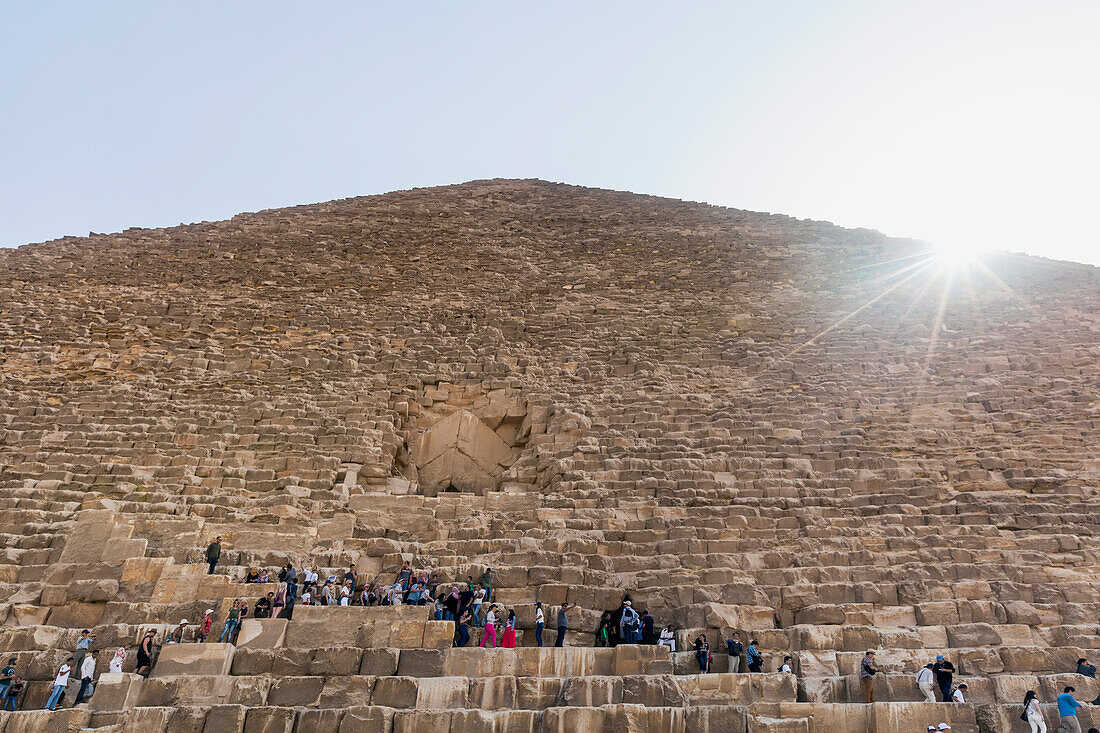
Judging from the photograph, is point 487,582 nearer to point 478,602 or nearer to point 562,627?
point 478,602

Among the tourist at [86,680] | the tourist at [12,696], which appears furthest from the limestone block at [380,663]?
the tourist at [12,696]

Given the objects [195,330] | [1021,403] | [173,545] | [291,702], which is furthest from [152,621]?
[1021,403]

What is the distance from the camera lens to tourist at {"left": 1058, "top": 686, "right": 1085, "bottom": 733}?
15.1ft

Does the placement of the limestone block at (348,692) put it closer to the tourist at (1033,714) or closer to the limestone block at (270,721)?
the limestone block at (270,721)

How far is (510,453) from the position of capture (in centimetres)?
912

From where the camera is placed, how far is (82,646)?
17.9 ft

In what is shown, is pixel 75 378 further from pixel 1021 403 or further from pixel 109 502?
pixel 1021 403

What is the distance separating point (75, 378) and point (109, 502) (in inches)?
127

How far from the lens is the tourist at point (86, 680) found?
513 cm

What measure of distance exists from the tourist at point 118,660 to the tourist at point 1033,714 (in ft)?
17.9

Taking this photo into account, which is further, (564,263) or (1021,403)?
(564,263)

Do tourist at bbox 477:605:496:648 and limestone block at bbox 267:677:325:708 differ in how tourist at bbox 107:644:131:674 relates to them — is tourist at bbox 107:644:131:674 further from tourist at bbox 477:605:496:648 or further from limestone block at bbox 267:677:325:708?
tourist at bbox 477:605:496:648

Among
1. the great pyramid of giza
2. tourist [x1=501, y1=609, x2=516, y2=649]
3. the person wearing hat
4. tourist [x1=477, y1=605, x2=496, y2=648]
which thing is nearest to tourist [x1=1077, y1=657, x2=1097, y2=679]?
the great pyramid of giza

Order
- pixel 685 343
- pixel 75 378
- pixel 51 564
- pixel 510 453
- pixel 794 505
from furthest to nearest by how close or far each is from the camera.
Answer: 1. pixel 685 343
2. pixel 75 378
3. pixel 510 453
4. pixel 794 505
5. pixel 51 564
